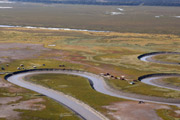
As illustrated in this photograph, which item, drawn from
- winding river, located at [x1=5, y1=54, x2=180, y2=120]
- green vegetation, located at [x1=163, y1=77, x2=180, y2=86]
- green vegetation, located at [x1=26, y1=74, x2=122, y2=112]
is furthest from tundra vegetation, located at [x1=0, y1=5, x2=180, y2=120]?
winding river, located at [x1=5, y1=54, x2=180, y2=120]

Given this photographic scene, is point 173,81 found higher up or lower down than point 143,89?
lower down

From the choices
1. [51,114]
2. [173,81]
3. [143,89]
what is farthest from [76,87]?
[173,81]

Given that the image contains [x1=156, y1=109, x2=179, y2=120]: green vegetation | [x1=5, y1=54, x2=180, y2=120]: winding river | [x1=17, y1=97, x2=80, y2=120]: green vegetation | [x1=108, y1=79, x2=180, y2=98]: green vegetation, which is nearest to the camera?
[x1=17, y1=97, x2=80, y2=120]: green vegetation

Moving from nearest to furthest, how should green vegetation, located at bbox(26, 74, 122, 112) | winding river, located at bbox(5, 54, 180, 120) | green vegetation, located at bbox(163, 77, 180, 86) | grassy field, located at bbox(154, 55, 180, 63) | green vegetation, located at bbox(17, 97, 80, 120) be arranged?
green vegetation, located at bbox(17, 97, 80, 120), winding river, located at bbox(5, 54, 180, 120), green vegetation, located at bbox(26, 74, 122, 112), green vegetation, located at bbox(163, 77, 180, 86), grassy field, located at bbox(154, 55, 180, 63)

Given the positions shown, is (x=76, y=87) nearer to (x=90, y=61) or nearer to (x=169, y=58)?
(x=90, y=61)

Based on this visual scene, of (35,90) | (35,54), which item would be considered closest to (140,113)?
(35,90)

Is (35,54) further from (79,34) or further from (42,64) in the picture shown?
(79,34)

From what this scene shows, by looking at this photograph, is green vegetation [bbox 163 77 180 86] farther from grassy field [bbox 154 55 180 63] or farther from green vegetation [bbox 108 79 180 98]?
grassy field [bbox 154 55 180 63]
